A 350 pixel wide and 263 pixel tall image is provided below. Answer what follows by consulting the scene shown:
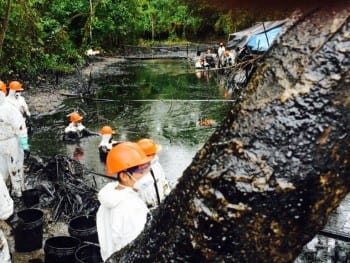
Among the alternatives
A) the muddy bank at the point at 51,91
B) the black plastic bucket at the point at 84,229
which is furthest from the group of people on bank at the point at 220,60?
Result: the black plastic bucket at the point at 84,229

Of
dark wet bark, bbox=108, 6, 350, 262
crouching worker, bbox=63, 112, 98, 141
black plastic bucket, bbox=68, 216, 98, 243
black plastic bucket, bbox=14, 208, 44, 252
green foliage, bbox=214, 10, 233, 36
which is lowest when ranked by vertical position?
black plastic bucket, bbox=14, 208, 44, 252

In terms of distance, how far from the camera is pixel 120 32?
37.8 m

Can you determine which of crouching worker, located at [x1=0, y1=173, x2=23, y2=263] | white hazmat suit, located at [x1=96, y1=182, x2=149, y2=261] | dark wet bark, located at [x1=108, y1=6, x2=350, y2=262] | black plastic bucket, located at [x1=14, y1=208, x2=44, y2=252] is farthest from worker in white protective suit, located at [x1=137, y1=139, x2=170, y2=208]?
dark wet bark, located at [x1=108, y1=6, x2=350, y2=262]

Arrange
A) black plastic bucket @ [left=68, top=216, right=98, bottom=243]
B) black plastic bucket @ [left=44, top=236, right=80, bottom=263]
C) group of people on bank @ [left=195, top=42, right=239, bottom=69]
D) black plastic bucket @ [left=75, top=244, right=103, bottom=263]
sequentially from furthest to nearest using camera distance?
group of people on bank @ [left=195, top=42, right=239, bottom=69], black plastic bucket @ [left=68, top=216, right=98, bottom=243], black plastic bucket @ [left=44, top=236, right=80, bottom=263], black plastic bucket @ [left=75, top=244, right=103, bottom=263]

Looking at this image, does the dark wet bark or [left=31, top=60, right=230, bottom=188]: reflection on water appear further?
[left=31, top=60, right=230, bottom=188]: reflection on water

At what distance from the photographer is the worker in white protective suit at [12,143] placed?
808cm

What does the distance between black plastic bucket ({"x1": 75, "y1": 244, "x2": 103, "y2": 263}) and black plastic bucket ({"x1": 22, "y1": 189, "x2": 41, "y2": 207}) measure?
9.88 ft

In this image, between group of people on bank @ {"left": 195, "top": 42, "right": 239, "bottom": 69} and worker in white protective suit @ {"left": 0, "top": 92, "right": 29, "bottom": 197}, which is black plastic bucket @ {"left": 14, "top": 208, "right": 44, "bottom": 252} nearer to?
worker in white protective suit @ {"left": 0, "top": 92, "right": 29, "bottom": 197}

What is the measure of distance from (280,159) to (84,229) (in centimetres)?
578

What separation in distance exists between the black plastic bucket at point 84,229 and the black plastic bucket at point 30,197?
1929 mm

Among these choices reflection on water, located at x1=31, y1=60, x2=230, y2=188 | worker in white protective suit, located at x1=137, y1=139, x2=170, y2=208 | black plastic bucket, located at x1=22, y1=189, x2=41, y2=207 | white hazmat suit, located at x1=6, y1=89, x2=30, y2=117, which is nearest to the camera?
worker in white protective suit, located at x1=137, y1=139, x2=170, y2=208

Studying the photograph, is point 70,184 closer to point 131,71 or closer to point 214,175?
point 214,175

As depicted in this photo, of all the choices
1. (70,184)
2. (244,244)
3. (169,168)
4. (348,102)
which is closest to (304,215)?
(244,244)

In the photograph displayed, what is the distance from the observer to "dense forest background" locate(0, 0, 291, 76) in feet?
3.79
